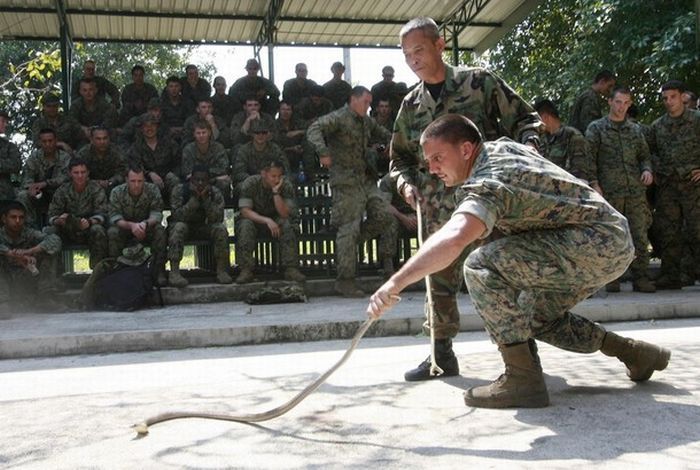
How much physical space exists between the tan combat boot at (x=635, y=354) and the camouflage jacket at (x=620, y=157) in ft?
16.3

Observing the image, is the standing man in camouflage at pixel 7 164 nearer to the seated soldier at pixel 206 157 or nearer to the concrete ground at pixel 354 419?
the seated soldier at pixel 206 157

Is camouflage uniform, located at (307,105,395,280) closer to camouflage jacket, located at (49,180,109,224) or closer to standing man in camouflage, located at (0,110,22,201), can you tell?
camouflage jacket, located at (49,180,109,224)

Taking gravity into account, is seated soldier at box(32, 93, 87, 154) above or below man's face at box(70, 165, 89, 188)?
above

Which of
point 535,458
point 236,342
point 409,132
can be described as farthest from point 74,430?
point 236,342

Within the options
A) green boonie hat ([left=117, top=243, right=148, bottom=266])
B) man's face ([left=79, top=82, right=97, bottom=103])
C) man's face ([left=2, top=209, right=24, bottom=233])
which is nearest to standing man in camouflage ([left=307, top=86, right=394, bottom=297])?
green boonie hat ([left=117, top=243, right=148, bottom=266])

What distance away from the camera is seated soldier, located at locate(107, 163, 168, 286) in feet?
28.7

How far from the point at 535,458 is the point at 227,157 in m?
7.73

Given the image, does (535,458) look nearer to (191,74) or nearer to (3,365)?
(3,365)

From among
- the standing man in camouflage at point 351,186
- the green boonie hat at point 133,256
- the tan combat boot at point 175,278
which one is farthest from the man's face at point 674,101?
the green boonie hat at point 133,256

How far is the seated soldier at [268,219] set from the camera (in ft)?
29.5

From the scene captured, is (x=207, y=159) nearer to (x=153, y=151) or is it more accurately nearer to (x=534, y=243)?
(x=153, y=151)

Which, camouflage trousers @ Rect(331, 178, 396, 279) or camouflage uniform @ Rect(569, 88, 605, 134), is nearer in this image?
camouflage trousers @ Rect(331, 178, 396, 279)

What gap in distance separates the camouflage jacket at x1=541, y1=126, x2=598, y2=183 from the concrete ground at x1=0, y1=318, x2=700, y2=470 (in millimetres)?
3491

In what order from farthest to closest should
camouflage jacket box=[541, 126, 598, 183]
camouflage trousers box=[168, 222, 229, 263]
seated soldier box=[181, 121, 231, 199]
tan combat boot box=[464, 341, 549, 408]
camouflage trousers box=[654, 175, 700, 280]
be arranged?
1. seated soldier box=[181, 121, 231, 199]
2. camouflage trousers box=[654, 175, 700, 280]
3. camouflage trousers box=[168, 222, 229, 263]
4. camouflage jacket box=[541, 126, 598, 183]
5. tan combat boot box=[464, 341, 549, 408]
